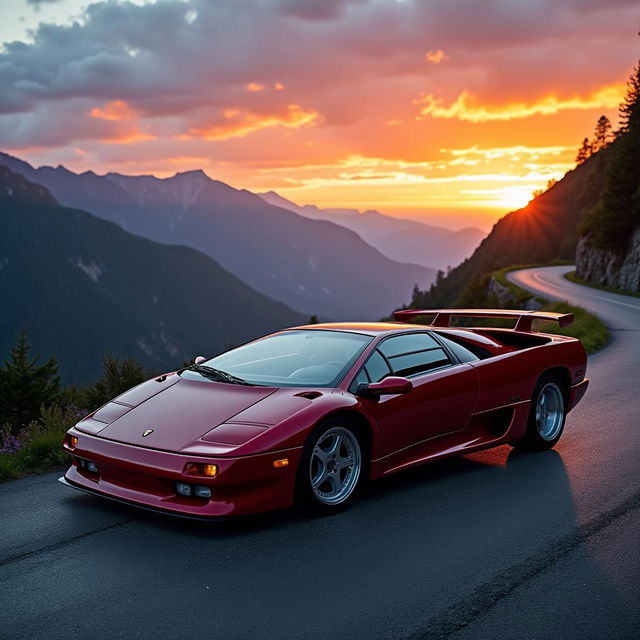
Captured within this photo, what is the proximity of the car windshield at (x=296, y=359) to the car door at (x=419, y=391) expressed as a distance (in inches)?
8.3

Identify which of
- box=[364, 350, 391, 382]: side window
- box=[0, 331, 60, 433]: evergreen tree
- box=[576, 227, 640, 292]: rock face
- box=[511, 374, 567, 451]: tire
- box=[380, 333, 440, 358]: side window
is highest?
box=[576, 227, 640, 292]: rock face

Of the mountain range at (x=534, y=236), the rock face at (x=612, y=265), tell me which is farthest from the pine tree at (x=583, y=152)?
the rock face at (x=612, y=265)

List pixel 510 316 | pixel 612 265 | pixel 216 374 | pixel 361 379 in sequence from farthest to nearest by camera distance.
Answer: pixel 612 265, pixel 510 316, pixel 216 374, pixel 361 379

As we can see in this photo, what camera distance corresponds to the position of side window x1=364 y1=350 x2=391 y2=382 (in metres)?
5.99

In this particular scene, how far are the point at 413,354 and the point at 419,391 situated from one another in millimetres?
428

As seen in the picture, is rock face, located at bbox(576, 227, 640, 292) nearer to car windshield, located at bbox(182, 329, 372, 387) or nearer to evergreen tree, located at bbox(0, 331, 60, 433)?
evergreen tree, located at bbox(0, 331, 60, 433)

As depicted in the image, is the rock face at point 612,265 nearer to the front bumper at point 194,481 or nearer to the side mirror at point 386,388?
the side mirror at point 386,388

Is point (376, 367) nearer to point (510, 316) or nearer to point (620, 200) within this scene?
point (510, 316)

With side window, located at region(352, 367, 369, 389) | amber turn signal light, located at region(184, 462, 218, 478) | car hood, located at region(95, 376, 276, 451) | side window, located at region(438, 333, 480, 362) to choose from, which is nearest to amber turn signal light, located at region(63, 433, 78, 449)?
car hood, located at region(95, 376, 276, 451)

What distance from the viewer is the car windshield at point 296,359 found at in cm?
591

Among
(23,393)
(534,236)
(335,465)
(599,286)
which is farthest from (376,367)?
(534,236)

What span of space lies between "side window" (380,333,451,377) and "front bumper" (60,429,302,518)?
4.61 feet

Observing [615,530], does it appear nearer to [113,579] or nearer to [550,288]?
[113,579]

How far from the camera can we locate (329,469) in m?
5.50
